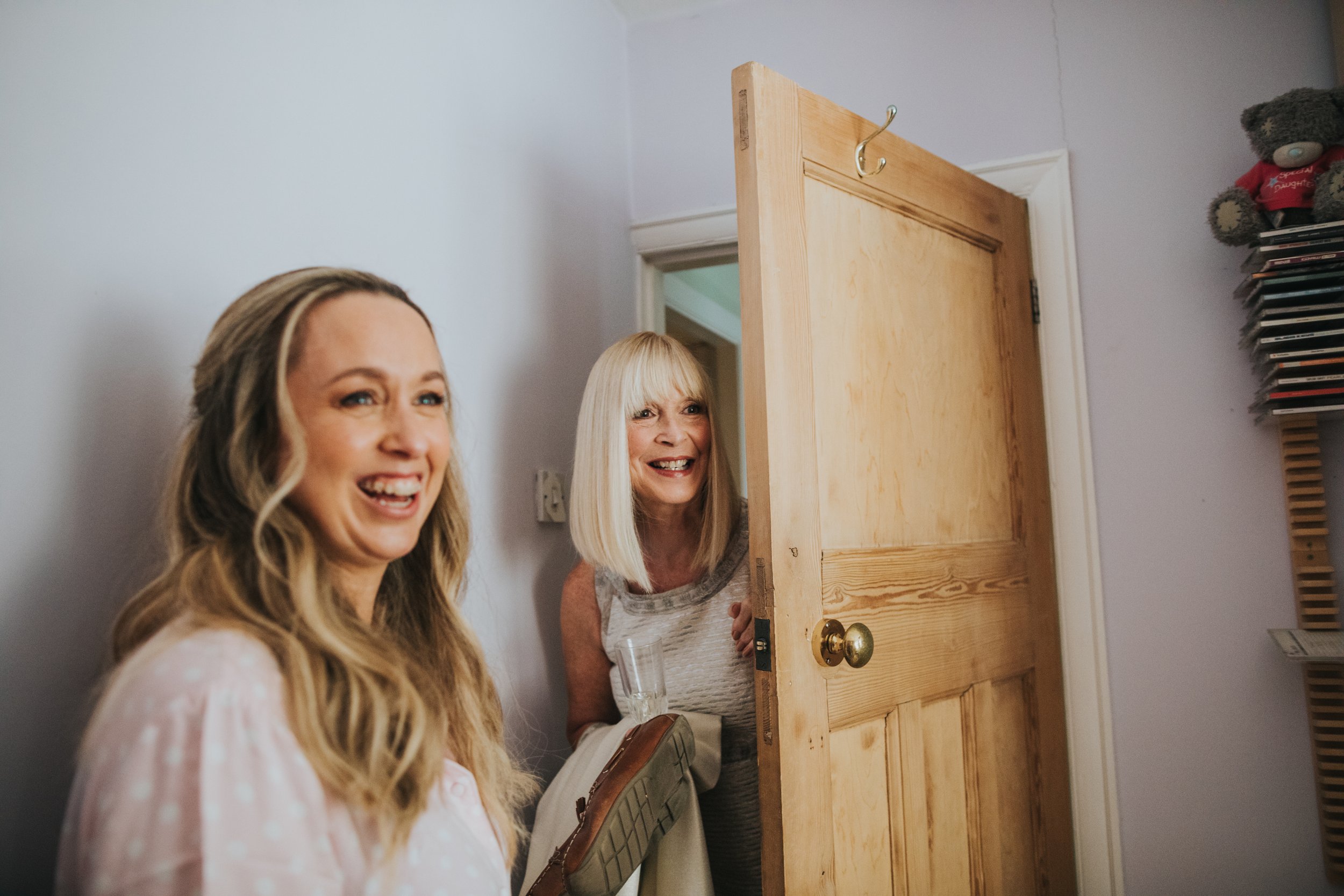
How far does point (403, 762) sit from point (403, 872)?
0.31 ft

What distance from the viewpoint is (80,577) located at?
904mm

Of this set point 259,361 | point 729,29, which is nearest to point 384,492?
point 259,361

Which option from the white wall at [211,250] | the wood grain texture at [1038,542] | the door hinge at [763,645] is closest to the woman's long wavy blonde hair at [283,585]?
the white wall at [211,250]

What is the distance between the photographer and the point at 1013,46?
82.7 inches

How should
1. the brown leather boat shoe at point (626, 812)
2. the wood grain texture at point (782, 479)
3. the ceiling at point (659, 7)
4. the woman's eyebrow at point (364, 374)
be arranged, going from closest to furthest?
the woman's eyebrow at point (364, 374) < the brown leather boat shoe at point (626, 812) < the wood grain texture at point (782, 479) < the ceiling at point (659, 7)

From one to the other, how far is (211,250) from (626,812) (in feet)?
2.93

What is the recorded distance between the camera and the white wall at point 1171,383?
6.00 ft

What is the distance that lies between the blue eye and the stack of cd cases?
1.66 metres

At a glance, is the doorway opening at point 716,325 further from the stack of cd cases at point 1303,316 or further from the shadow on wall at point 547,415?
the stack of cd cases at point 1303,316

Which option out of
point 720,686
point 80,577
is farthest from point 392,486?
point 720,686

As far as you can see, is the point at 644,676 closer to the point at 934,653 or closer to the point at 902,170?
the point at 934,653

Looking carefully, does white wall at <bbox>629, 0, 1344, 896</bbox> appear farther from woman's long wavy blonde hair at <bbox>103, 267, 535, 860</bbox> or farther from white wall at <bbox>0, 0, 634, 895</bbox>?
woman's long wavy blonde hair at <bbox>103, 267, 535, 860</bbox>

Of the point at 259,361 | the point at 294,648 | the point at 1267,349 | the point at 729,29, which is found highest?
the point at 729,29

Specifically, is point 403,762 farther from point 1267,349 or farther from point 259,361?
point 1267,349
